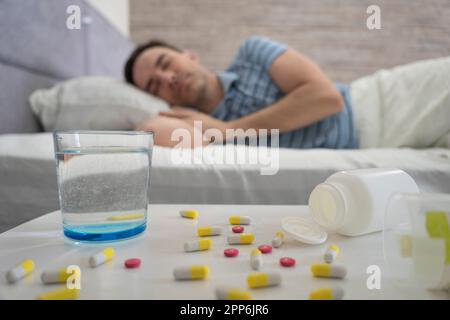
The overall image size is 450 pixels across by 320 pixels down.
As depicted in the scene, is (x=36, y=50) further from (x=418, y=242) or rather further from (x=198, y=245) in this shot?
(x=418, y=242)

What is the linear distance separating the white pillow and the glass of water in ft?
2.03

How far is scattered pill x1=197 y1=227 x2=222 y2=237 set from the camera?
43 cm

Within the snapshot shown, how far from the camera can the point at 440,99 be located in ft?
2.99

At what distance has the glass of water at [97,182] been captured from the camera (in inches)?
15.4

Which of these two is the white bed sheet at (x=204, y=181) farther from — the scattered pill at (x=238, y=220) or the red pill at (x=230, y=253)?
the red pill at (x=230, y=253)

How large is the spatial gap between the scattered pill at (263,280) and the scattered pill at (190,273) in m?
0.05

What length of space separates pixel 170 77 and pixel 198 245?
88 cm

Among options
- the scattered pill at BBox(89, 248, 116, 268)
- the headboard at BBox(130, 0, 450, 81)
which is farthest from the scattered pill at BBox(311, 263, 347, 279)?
the headboard at BBox(130, 0, 450, 81)

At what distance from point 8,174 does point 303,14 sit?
182cm

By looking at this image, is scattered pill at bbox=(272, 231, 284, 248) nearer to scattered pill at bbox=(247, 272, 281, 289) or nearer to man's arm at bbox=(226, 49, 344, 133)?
scattered pill at bbox=(247, 272, 281, 289)

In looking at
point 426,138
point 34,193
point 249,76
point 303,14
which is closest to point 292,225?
point 34,193

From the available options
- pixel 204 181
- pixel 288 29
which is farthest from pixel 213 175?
pixel 288 29

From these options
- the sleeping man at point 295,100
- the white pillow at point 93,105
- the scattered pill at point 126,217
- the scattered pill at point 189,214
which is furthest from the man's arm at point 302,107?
the scattered pill at point 126,217
